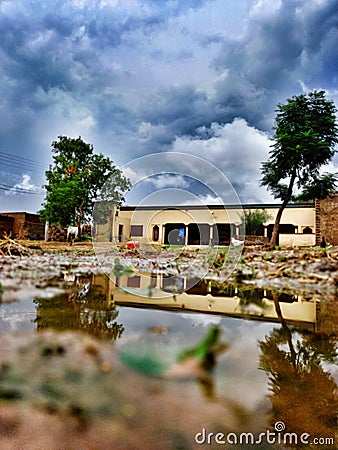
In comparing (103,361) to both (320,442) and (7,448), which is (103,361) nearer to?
(7,448)

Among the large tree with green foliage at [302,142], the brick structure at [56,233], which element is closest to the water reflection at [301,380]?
the large tree with green foliage at [302,142]

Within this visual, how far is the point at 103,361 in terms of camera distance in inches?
14.4

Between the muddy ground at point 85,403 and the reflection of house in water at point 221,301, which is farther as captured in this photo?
the reflection of house in water at point 221,301

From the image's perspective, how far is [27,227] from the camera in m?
1.84

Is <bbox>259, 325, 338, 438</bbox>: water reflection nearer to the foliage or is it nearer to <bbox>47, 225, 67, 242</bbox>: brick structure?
the foliage

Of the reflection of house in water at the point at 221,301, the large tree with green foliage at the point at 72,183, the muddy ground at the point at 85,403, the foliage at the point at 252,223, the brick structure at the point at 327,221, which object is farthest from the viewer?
the brick structure at the point at 327,221

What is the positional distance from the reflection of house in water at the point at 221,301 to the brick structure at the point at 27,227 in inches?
50.0

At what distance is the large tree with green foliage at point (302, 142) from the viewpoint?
172cm

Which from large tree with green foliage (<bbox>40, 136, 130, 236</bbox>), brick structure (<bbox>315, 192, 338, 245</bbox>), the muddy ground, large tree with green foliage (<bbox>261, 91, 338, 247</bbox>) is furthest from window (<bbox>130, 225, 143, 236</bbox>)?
brick structure (<bbox>315, 192, 338, 245</bbox>)

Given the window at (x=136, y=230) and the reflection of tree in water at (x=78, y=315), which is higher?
the window at (x=136, y=230)

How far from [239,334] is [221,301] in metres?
0.06

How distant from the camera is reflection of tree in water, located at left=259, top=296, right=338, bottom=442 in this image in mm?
383

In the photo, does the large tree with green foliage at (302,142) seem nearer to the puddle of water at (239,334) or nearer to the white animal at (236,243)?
the white animal at (236,243)

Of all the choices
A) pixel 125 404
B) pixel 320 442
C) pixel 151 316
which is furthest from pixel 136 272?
pixel 320 442
